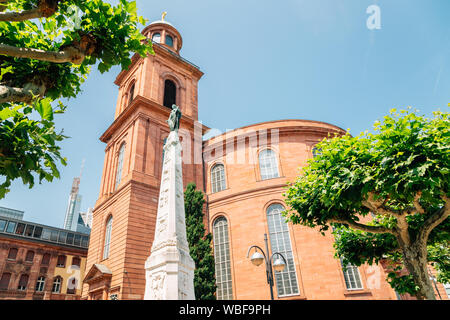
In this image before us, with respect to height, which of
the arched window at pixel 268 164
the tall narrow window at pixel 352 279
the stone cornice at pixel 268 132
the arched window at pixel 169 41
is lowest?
the tall narrow window at pixel 352 279

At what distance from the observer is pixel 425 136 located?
700 centimetres

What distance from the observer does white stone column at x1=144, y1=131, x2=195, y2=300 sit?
575 centimetres

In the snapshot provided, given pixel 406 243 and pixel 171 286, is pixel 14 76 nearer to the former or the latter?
pixel 171 286

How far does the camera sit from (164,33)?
106 ft

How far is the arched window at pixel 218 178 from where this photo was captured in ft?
77.9

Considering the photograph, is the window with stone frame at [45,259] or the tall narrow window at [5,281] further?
the window with stone frame at [45,259]

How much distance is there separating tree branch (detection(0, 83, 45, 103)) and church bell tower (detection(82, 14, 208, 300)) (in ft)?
44.6

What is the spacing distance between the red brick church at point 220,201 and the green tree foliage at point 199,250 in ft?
7.96

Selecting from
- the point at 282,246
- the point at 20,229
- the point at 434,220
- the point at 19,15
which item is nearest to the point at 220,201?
the point at 282,246

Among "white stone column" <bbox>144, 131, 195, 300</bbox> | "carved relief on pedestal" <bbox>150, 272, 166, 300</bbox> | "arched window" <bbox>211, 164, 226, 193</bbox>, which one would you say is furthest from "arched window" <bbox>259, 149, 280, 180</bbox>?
"carved relief on pedestal" <bbox>150, 272, 166, 300</bbox>

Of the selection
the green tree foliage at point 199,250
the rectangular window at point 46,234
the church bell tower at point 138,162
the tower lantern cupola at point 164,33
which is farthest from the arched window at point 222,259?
the rectangular window at point 46,234

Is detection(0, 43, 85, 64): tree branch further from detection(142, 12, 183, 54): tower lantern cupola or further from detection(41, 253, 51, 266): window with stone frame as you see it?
detection(41, 253, 51, 266): window with stone frame

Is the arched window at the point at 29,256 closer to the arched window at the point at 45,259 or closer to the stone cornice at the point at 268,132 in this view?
the arched window at the point at 45,259
